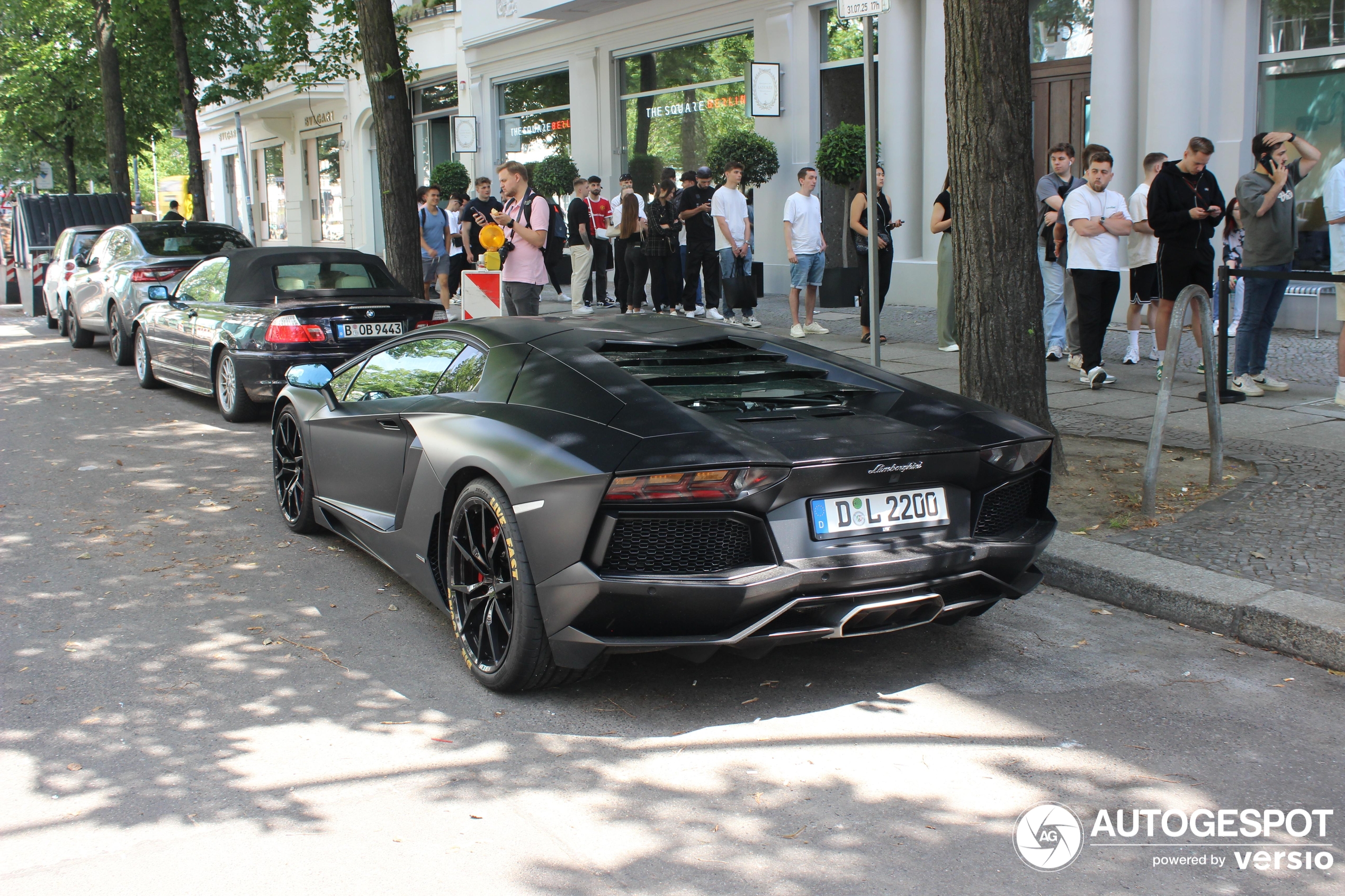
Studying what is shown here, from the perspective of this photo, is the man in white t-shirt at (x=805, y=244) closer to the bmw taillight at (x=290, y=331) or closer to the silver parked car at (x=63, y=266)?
the bmw taillight at (x=290, y=331)

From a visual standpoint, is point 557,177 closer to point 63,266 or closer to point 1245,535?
point 63,266

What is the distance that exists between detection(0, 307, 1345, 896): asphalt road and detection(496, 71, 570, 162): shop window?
730 inches

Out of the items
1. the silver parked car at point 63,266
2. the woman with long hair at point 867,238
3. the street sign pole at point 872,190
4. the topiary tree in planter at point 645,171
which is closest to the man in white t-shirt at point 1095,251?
the street sign pole at point 872,190

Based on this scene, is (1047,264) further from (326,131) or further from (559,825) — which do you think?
(326,131)

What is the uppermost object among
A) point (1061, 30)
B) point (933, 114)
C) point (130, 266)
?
point (1061, 30)

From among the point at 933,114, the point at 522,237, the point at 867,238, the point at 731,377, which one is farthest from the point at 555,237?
the point at 731,377

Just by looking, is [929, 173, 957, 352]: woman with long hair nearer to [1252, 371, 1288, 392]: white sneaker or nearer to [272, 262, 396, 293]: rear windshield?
[1252, 371, 1288, 392]: white sneaker

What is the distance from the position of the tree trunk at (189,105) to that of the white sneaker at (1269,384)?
61.0ft

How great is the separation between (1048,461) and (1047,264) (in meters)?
7.07

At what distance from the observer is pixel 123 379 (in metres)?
12.7

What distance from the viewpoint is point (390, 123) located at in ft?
40.3

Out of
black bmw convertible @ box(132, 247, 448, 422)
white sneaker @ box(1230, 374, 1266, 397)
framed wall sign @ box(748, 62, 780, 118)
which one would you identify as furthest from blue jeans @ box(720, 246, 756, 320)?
white sneaker @ box(1230, 374, 1266, 397)

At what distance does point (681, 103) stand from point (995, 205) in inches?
564

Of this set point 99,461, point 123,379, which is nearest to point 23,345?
point 123,379
